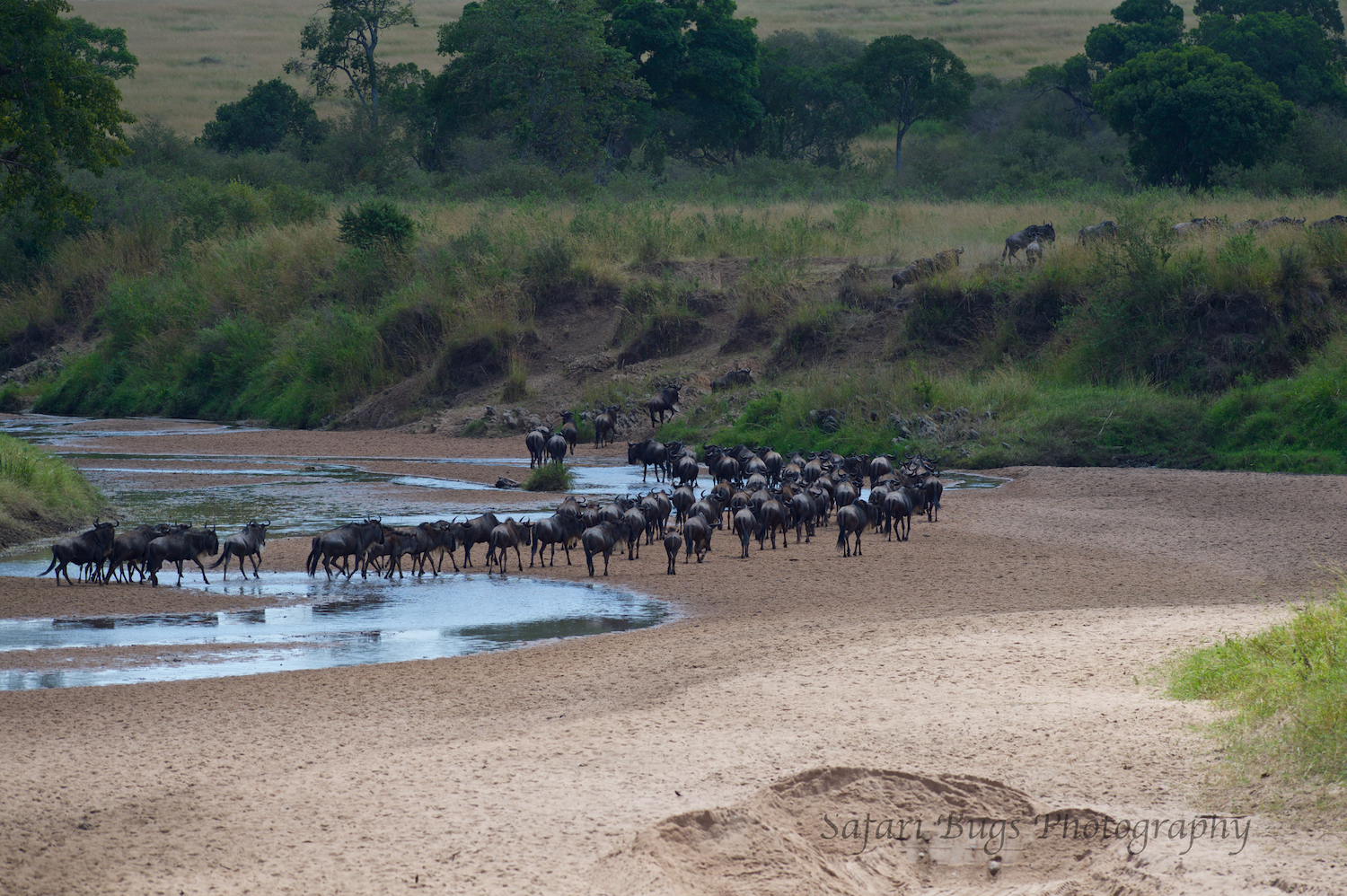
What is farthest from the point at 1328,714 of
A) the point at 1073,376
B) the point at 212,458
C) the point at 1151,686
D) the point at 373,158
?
the point at 373,158

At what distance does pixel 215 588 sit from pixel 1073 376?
17334 millimetres

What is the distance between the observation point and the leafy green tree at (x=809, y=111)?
203 feet

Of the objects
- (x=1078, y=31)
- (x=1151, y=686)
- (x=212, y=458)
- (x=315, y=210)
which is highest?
(x=1078, y=31)

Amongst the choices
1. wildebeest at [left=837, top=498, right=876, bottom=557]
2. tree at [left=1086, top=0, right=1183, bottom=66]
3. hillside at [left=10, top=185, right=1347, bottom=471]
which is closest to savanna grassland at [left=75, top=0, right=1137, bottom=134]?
tree at [left=1086, top=0, right=1183, bottom=66]

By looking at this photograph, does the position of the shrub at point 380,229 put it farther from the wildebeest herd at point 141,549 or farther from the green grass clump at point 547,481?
the wildebeest herd at point 141,549

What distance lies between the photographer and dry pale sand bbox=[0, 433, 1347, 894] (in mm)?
5641

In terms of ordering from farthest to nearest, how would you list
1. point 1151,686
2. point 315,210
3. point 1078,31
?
1. point 1078,31
2. point 315,210
3. point 1151,686

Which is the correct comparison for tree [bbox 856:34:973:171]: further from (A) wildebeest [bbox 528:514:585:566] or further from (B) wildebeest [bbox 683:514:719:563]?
(A) wildebeest [bbox 528:514:585:566]

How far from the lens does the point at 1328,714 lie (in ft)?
20.5

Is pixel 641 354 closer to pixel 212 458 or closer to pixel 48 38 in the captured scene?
pixel 212 458

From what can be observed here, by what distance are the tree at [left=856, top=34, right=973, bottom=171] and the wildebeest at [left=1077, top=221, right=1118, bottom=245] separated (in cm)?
3645

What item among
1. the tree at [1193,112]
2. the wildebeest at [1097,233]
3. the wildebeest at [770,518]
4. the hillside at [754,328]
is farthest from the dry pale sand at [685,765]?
the tree at [1193,112]

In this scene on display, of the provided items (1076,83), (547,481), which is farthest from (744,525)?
(1076,83)

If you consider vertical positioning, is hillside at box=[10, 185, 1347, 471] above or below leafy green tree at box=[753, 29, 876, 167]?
below
